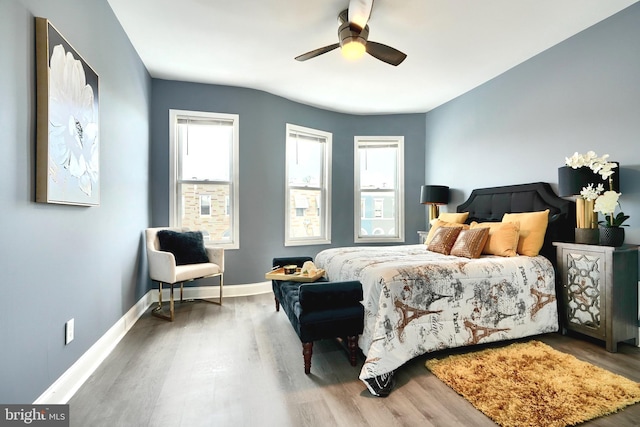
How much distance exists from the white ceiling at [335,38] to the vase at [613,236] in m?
1.91

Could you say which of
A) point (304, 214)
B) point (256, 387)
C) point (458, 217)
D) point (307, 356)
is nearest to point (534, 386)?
point (307, 356)

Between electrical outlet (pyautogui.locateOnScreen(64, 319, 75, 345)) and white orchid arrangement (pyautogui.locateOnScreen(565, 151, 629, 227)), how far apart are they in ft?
13.1

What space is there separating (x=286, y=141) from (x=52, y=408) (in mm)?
3825

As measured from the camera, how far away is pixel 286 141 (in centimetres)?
462

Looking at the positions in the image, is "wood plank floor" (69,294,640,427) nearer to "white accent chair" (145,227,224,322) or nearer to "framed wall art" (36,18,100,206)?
"white accent chair" (145,227,224,322)

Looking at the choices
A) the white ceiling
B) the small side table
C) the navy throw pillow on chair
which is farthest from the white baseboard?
the small side table

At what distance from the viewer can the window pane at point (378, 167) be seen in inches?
211

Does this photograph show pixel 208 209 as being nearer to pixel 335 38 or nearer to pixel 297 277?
pixel 297 277

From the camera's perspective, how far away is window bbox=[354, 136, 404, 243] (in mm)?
5324

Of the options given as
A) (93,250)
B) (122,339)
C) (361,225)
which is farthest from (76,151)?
(361,225)

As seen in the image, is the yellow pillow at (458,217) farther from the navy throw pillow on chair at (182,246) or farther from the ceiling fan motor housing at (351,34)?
the navy throw pillow on chair at (182,246)

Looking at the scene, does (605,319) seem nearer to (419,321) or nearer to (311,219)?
(419,321)

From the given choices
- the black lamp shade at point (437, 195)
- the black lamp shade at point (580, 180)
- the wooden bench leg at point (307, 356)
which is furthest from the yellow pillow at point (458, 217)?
the wooden bench leg at point (307, 356)

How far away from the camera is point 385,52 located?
263cm
